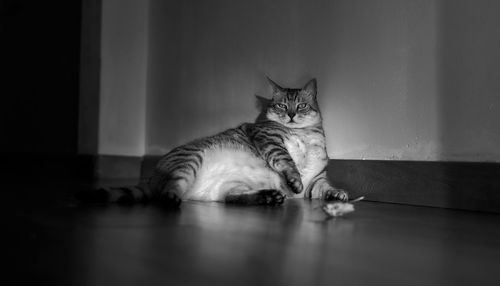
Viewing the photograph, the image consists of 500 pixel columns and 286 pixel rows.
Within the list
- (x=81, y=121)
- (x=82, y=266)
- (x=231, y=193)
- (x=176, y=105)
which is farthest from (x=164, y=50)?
(x=82, y=266)

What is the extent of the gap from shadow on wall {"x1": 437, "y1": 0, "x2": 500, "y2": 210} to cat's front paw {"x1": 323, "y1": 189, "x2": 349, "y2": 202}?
38cm

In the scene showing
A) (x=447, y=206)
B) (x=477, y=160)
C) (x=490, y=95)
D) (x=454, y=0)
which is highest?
(x=454, y=0)

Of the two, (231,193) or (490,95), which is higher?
(490,95)

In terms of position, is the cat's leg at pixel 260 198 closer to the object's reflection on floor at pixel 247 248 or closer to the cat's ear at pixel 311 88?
the object's reflection on floor at pixel 247 248

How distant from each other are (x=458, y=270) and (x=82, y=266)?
58 centimetres

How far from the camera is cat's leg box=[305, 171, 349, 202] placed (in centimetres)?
194

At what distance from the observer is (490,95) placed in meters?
1.58

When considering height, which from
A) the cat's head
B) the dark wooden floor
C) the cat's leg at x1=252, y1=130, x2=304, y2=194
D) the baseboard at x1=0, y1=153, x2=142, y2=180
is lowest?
the baseboard at x1=0, y1=153, x2=142, y2=180

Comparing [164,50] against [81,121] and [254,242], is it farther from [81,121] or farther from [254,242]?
[254,242]

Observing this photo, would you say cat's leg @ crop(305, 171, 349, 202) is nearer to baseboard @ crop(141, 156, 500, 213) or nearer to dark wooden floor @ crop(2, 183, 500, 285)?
baseboard @ crop(141, 156, 500, 213)

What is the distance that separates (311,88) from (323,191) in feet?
1.64

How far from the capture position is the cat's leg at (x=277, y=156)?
6.14ft

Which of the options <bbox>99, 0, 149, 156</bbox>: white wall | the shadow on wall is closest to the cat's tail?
the shadow on wall

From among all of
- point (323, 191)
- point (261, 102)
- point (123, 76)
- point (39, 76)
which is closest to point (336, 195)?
point (323, 191)
